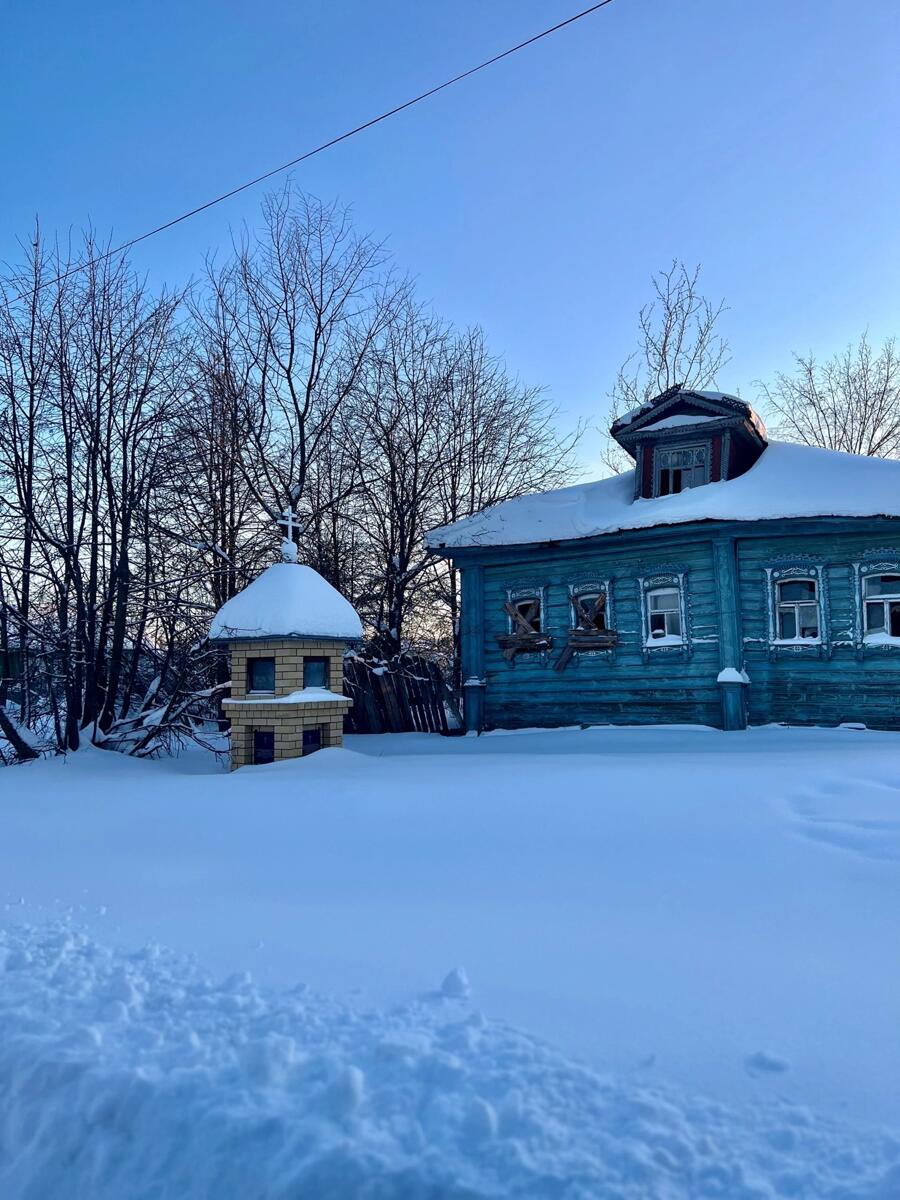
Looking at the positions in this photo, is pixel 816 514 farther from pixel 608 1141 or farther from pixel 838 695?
pixel 608 1141

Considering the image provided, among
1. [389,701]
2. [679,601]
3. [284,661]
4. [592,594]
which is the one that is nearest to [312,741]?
[284,661]

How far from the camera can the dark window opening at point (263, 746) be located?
9.99 meters

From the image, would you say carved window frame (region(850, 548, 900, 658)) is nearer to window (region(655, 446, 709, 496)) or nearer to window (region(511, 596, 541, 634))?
window (region(655, 446, 709, 496))

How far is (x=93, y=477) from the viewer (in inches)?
497

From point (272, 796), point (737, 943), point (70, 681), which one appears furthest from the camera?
point (70, 681)

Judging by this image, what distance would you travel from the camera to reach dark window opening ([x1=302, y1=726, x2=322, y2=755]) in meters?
10.1

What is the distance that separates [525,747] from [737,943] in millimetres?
9060

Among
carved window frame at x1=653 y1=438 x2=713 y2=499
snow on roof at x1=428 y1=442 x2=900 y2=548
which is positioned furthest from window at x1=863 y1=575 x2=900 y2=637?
carved window frame at x1=653 y1=438 x2=713 y2=499

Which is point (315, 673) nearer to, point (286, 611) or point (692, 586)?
point (286, 611)

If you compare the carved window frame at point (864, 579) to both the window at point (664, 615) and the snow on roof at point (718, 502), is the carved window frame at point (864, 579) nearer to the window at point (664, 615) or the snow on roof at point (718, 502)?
the snow on roof at point (718, 502)

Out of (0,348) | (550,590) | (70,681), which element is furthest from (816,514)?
(0,348)

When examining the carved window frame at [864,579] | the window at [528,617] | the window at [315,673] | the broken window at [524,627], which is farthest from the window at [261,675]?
the carved window frame at [864,579]

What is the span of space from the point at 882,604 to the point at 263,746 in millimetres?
9630

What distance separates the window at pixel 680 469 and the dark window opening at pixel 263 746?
845 centimetres
